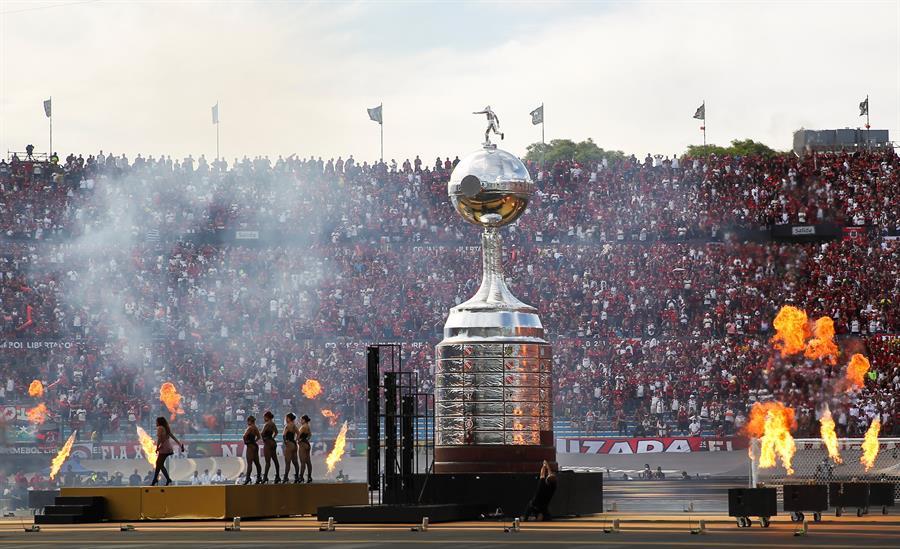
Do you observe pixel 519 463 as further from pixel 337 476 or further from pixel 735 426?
pixel 735 426

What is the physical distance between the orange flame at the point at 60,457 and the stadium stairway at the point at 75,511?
50.5 ft

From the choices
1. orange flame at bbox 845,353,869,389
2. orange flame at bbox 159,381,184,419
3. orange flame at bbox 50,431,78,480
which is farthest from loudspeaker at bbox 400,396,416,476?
orange flame at bbox 845,353,869,389

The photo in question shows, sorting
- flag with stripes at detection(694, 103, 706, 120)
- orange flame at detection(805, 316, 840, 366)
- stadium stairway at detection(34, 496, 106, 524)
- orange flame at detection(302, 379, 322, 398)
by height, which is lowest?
stadium stairway at detection(34, 496, 106, 524)

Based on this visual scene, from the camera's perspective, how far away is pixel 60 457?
162 ft

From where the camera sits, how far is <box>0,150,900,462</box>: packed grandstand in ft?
190

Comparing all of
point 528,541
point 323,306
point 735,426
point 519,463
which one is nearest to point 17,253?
point 323,306

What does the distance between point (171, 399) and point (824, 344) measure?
2228cm

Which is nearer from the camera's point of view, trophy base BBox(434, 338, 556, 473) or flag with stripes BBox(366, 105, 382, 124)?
trophy base BBox(434, 338, 556, 473)

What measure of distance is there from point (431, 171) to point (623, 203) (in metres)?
8.57

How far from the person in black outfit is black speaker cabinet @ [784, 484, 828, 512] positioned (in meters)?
4.53

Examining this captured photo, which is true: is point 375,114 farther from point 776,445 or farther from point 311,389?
point 776,445

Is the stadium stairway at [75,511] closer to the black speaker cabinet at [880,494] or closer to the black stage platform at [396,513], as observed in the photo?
the black stage platform at [396,513]

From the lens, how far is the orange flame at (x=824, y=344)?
55844 mm

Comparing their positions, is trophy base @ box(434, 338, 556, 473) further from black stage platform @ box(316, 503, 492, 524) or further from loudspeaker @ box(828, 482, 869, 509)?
loudspeaker @ box(828, 482, 869, 509)
